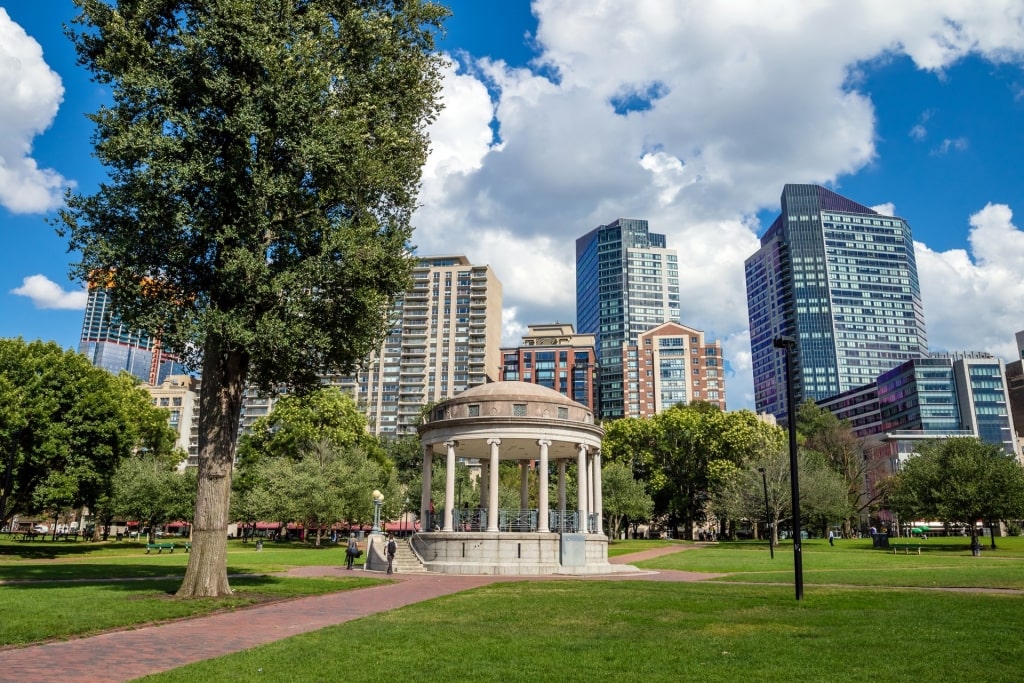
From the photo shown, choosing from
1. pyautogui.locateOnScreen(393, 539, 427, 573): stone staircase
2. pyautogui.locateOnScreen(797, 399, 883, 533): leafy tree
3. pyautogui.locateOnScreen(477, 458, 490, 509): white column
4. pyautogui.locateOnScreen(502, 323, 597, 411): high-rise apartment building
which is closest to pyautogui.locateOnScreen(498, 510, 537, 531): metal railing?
pyautogui.locateOnScreen(477, 458, 490, 509): white column

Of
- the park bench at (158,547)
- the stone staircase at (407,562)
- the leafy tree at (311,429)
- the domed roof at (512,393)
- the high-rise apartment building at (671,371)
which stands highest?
the high-rise apartment building at (671,371)

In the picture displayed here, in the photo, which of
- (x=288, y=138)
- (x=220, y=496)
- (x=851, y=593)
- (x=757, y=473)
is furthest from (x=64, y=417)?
(x=757, y=473)

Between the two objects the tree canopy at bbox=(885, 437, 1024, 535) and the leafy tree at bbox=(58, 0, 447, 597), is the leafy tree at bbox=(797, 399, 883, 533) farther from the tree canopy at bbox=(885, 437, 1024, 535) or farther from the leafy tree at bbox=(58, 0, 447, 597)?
the leafy tree at bbox=(58, 0, 447, 597)

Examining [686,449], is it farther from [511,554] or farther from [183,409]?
[183,409]

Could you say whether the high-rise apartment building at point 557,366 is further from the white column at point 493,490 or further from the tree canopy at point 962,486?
the white column at point 493,490

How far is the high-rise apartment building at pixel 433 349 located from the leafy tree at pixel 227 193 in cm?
12338

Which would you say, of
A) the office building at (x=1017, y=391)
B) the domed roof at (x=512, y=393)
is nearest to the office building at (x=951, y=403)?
the office building at (x=1017, y=391)

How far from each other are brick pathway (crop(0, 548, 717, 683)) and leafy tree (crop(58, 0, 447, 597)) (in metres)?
4.13

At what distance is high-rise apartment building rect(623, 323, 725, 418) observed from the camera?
16338cm

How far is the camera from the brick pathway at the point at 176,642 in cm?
953

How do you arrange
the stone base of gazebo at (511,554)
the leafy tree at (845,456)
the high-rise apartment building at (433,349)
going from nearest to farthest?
the stone base of gazebo at (511,554), the leafy tree at (845,456), the high-rise apartment building at (433,349)

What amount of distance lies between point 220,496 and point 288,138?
10333 millimetres

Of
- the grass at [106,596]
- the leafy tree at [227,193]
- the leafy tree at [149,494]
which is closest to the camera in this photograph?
the grass at [106,596]

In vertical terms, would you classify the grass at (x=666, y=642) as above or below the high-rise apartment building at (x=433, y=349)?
below
